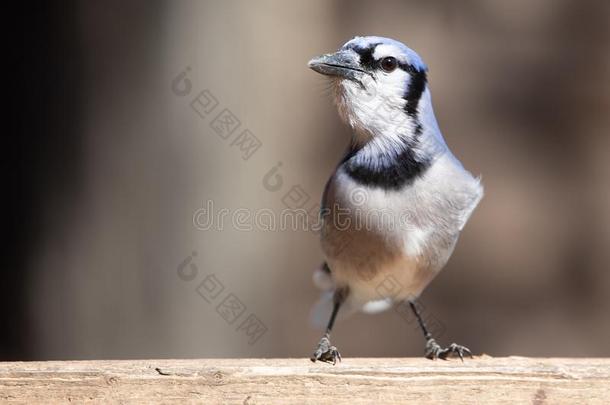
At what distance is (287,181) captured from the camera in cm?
493

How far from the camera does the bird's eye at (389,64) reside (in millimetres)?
3008

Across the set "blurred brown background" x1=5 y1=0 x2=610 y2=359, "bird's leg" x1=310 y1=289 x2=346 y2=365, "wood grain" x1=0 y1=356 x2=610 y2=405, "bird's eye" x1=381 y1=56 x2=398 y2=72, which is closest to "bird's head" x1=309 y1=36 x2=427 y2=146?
"bird's eye" x1=381 y1=56 x2=398 y2=72

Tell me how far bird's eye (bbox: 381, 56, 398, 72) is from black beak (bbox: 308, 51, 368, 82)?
63 mm

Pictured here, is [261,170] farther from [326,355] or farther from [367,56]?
[326,355]

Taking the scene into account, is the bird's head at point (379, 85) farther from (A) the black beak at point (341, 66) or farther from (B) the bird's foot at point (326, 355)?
(B) the bird's foot at point (326, 355)

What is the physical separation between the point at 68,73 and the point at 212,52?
0.75m

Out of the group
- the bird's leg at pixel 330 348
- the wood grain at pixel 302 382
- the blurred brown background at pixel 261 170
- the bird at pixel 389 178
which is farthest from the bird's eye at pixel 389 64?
the blurred brown background at pixel 261 170

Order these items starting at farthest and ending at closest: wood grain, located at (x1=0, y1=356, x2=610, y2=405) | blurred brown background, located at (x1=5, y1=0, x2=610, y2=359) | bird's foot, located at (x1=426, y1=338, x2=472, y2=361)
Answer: blurred brown background, located at (x1=5, y1=0, x2=610, y2=359)
bird's foot, located at (x1=426, y1=338, x2=472, y2=361)
wood grain, located at (x1=0, y1=356, x2=610, y2=405)

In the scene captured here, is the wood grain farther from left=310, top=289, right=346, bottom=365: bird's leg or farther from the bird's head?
the bird's head

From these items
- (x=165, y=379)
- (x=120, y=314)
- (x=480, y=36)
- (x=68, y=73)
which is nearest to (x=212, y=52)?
(x=68, y=73)

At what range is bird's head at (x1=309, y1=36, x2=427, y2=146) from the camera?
118 inches

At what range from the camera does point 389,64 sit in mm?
3018

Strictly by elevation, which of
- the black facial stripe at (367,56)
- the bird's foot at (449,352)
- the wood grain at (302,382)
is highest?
the black facial stripe at (367,56)

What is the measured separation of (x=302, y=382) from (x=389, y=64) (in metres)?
1.09
